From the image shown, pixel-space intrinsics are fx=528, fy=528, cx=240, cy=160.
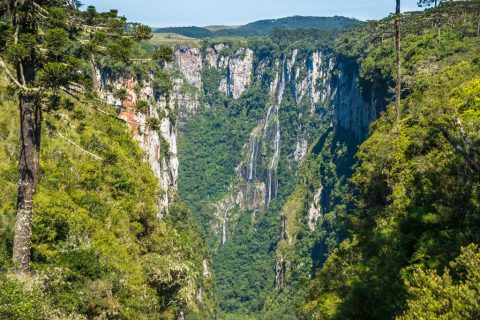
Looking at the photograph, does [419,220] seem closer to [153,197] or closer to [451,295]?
[451,295]

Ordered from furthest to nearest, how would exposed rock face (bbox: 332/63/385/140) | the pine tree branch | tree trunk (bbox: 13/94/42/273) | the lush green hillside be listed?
exposed rock face (bbox: 332/63/385/140), the lush green hillside, tree trunk (bbox: 13/94/42/273), the pine tree branch

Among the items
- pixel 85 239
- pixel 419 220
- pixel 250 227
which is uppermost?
pixel 419 220

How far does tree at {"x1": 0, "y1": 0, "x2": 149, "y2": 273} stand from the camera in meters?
12.7

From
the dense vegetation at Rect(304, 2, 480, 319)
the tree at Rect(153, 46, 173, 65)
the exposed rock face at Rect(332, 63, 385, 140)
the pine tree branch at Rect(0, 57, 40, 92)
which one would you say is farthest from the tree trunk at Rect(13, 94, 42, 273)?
the exposed rock face at Rect(332, 63, 385, 140)

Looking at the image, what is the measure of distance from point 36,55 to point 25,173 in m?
3.01

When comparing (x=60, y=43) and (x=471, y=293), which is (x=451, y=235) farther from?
(x=60, y=43)

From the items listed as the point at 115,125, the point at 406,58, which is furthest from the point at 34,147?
the point at 406,58

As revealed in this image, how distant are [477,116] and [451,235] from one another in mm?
11187

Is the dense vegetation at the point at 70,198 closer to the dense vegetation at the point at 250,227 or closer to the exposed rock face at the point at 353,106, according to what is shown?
the exposed rock face at the point at 353,106

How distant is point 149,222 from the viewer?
32.2 metres

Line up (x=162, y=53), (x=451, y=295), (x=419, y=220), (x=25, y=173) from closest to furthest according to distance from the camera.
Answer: (x=451, y=295) → (x=25, y=173) → (x=419, y=220) → (x=162, y=53)

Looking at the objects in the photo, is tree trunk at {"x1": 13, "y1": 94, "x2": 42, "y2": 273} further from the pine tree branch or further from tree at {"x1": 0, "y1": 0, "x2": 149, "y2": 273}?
the pine tree branch

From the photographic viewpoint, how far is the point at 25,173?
13586 millimetres

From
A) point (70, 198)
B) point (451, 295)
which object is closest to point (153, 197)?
point (70, 198)
